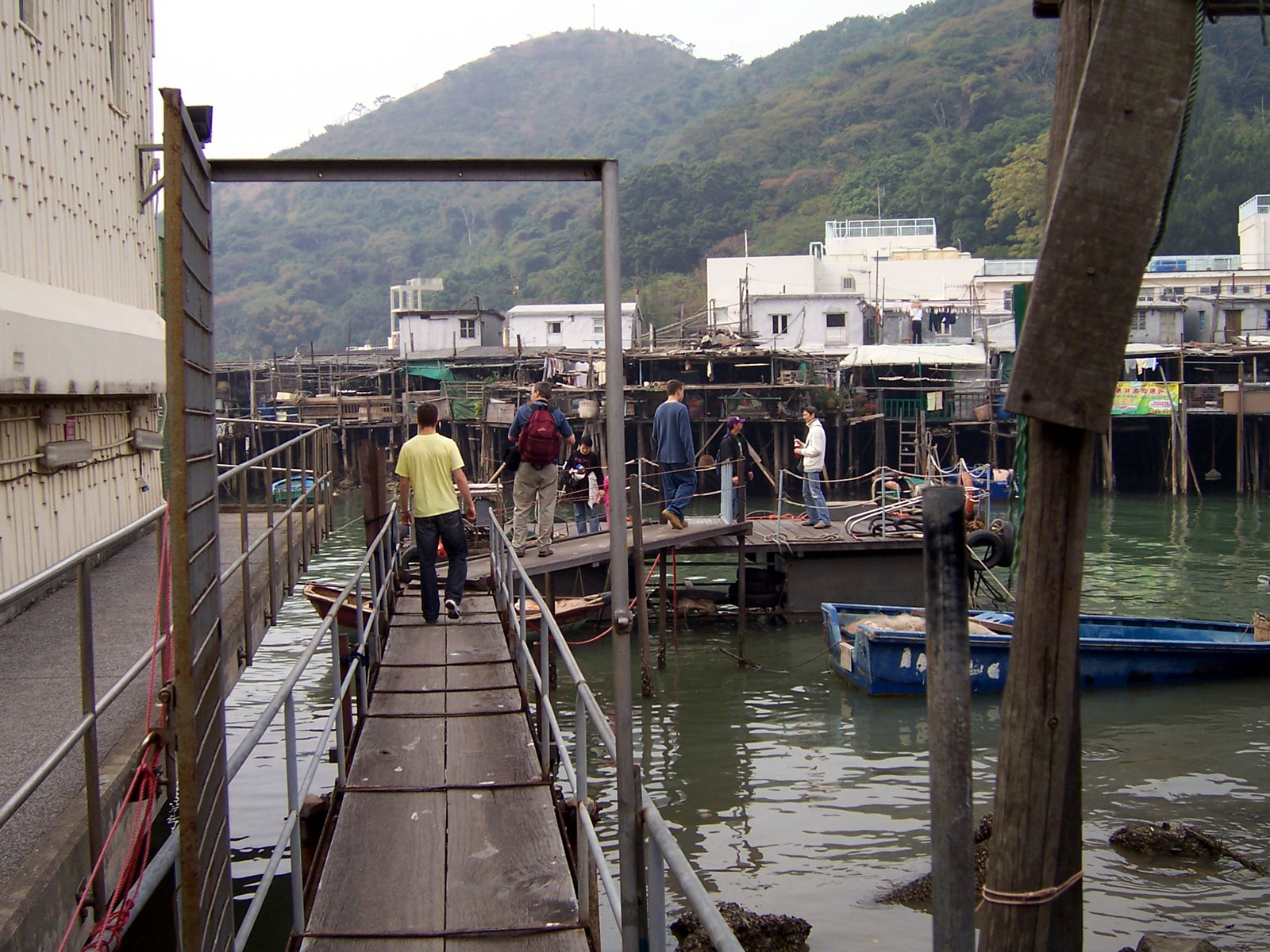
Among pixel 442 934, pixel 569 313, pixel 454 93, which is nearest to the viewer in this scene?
pixel 442 934

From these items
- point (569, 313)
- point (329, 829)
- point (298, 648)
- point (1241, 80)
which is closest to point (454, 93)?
point (1241, 80)

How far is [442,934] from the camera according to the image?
14.8 ft

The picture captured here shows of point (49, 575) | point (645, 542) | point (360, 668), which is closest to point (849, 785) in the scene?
point (645, 542)

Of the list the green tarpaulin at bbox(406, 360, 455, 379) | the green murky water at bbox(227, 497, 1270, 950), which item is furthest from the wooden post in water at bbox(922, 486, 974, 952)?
the green tarpaulin at bbox(406, 360, 455, 379)

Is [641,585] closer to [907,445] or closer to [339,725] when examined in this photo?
[339,725]

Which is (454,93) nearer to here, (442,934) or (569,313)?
(569,313)

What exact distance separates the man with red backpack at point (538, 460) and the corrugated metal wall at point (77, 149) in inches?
171

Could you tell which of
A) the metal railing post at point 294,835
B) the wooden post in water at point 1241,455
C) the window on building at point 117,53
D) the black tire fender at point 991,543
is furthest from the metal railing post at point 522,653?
the wooden post in water at point 1241,455

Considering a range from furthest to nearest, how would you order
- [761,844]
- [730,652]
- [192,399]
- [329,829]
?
[730,652], [761,844], [329,829], [192,399]

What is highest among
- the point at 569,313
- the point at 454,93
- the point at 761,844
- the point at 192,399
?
the point at 454,93

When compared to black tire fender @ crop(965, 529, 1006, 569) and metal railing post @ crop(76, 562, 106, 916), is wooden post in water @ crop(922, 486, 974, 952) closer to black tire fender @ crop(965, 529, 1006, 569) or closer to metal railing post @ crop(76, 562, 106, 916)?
metal railing post @ crop(76, 562, 106, 916)

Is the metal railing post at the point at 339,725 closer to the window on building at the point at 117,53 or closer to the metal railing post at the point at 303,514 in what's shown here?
the metal railing post at the point at 303,514

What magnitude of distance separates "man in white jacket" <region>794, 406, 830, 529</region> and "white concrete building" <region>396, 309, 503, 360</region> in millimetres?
36206

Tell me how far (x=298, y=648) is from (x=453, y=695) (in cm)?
1123
